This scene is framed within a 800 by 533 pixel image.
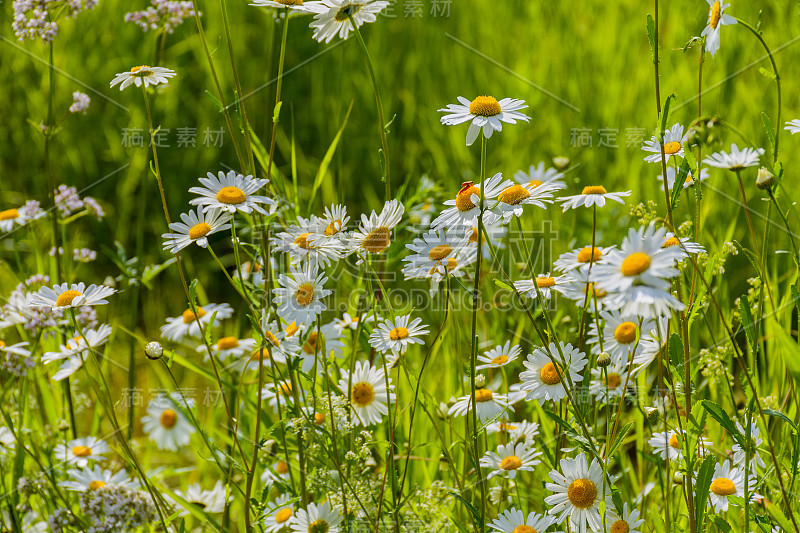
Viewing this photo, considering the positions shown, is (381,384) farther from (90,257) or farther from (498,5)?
(498,5)

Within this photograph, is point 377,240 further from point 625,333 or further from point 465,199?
point 625,333

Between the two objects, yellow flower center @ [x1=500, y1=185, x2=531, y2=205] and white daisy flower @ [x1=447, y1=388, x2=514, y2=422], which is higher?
yellow flower center @ [x1=500, y1=185, x2=531, y2=205]

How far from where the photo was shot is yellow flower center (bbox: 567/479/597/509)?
865mm

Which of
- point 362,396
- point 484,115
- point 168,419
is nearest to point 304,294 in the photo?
point 362,396

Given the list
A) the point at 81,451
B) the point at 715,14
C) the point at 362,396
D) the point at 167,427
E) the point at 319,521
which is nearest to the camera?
the point at 715,14

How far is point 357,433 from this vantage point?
1.21 meters

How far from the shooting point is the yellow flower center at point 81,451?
4.33 feet

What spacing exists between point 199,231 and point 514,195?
1.29 feet

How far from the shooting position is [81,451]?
4.36 ft

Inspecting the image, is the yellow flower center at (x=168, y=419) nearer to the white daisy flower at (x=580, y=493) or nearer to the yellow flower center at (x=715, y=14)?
the white daisy flower at (x=580, y=493)

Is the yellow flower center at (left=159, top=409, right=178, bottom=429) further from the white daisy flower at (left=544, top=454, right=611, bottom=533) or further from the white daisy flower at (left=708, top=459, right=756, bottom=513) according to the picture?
the white daisy flower at (left=708, top=459, right=756, bottom=513)

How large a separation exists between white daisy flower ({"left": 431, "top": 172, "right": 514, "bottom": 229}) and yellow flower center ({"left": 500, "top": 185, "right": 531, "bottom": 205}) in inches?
0.6

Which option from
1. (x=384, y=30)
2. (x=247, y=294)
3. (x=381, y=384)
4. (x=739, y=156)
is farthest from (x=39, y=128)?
(x=384, y=30)

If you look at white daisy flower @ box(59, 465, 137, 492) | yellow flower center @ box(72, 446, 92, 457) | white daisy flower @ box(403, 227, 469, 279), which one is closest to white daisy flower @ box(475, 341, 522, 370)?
white daisy flower @ box(403, 227, 469, 279)
